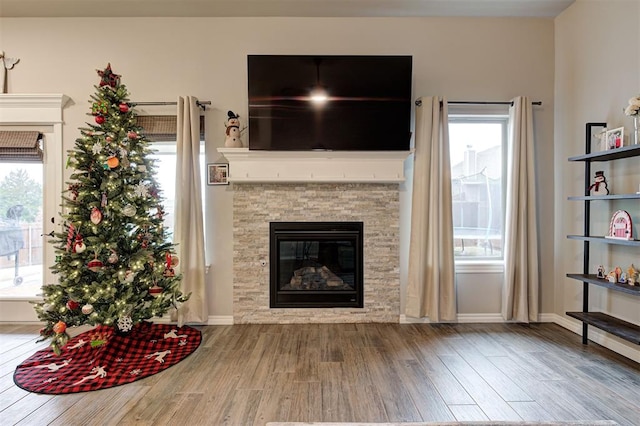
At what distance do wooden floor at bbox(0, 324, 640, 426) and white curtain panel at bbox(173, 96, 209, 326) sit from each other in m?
0.44

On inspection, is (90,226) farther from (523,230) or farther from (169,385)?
(523,230)

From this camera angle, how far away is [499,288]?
3375 millimetres

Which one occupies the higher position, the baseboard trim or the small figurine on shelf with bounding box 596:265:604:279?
the small figurine on shelf with bounding box 596:265:604:279

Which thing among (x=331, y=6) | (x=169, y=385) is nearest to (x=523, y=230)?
(x=331, y=6)

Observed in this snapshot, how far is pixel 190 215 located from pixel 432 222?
2.49 m

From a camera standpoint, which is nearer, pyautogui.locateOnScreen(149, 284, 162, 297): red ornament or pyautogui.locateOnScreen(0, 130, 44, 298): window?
pyautogui.locateOnScreen(149, 284, 162, 297): red ornament

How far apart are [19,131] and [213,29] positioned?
233cm

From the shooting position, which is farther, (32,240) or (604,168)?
(32,240)

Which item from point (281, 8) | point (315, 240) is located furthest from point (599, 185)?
point (281, 8)

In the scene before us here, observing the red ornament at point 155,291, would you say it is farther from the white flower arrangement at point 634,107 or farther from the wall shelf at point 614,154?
the white flower arrangement at point 634,107

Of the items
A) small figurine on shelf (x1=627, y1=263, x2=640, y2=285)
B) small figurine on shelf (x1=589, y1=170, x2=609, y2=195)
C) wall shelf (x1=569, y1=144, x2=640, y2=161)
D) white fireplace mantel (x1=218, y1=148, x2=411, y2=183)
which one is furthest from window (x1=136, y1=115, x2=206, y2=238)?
small figurine on shelf (x1=627, y1=263, x2=640, y2=285)

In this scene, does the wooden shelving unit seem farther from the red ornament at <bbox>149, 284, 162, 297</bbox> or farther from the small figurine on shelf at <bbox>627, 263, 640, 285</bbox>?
the red ornament at <bbox>149, 284, 162, 297</bbox>

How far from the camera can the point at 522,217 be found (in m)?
3.18

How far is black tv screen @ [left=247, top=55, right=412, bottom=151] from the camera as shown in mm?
3035
